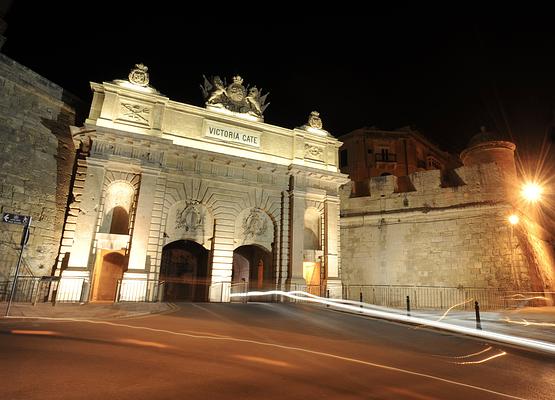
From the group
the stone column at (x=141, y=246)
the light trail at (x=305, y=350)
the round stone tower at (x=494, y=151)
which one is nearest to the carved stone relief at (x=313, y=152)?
the stone column at (x=141, y=246)

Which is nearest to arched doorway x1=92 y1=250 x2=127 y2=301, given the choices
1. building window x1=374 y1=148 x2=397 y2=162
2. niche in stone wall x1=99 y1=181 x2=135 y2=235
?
niche in stone wall x1=99 y1=181 x2=135 y2=235

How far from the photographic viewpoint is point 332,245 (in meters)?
20.0

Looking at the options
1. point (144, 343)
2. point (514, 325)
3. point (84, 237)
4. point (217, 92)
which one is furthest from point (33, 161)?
point (514, 325)

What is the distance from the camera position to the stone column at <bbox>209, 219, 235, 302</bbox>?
16734mm

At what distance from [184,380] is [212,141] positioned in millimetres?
15729

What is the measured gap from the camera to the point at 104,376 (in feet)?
13.6

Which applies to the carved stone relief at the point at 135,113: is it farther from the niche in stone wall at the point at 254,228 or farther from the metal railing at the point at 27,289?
the metal railing at the point at 27,289

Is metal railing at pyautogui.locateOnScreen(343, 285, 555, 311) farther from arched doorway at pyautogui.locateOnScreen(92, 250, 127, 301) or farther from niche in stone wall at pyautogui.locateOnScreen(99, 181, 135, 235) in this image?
arched doorway at pyautogui.locateOnScreen(92, 250, 127, 301)

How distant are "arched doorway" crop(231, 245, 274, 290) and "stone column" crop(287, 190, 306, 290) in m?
1.34

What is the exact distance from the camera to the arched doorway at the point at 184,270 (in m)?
19.0

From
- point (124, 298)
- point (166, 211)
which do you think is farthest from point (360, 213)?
point (124, 298)

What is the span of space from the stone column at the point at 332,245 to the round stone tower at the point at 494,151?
9664 millimetres

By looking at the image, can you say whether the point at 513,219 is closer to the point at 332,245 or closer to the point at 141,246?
the point at 332,245

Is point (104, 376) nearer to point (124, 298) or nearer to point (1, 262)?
point (124, 298)
